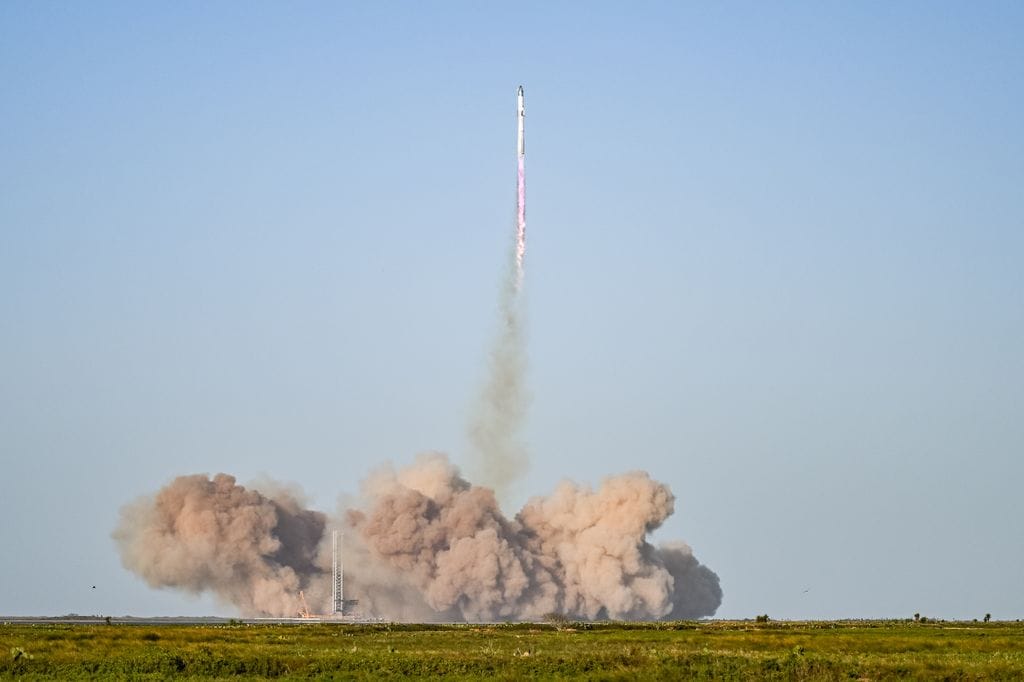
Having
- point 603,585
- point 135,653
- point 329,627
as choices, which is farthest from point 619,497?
point 135,653

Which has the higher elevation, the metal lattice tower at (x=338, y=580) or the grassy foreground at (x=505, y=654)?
the metal lattice tower at (x=338, y=580)

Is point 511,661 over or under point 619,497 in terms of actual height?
under

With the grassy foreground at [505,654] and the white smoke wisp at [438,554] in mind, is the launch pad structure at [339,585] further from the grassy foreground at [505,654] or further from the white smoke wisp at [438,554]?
the grassy foreground at [505,654]

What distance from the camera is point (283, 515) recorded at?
160250 millimetres

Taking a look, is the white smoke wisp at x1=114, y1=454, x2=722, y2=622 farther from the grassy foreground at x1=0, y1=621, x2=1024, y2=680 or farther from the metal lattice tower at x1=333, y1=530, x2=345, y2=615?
the grassy foreground at x1=0, y1=621, x2=1024, y2=680

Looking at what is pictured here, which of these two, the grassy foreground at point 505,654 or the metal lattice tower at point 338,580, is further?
the metal lattice tower at point 338,580

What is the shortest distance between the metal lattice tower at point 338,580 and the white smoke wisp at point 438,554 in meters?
1.30

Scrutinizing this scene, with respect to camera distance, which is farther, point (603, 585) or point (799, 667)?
point (603, 585)

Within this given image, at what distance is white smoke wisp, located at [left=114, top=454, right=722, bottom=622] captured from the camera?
151 m

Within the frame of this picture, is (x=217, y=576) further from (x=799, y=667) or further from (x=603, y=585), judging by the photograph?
(x=799, y=667)

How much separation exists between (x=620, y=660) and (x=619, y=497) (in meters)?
81.5

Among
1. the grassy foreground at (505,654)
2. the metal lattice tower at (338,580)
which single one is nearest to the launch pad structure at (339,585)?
the metal lattice tower at (338,580)

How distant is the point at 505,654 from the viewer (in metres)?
78.2

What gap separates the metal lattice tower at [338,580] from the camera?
153125 millimetres
